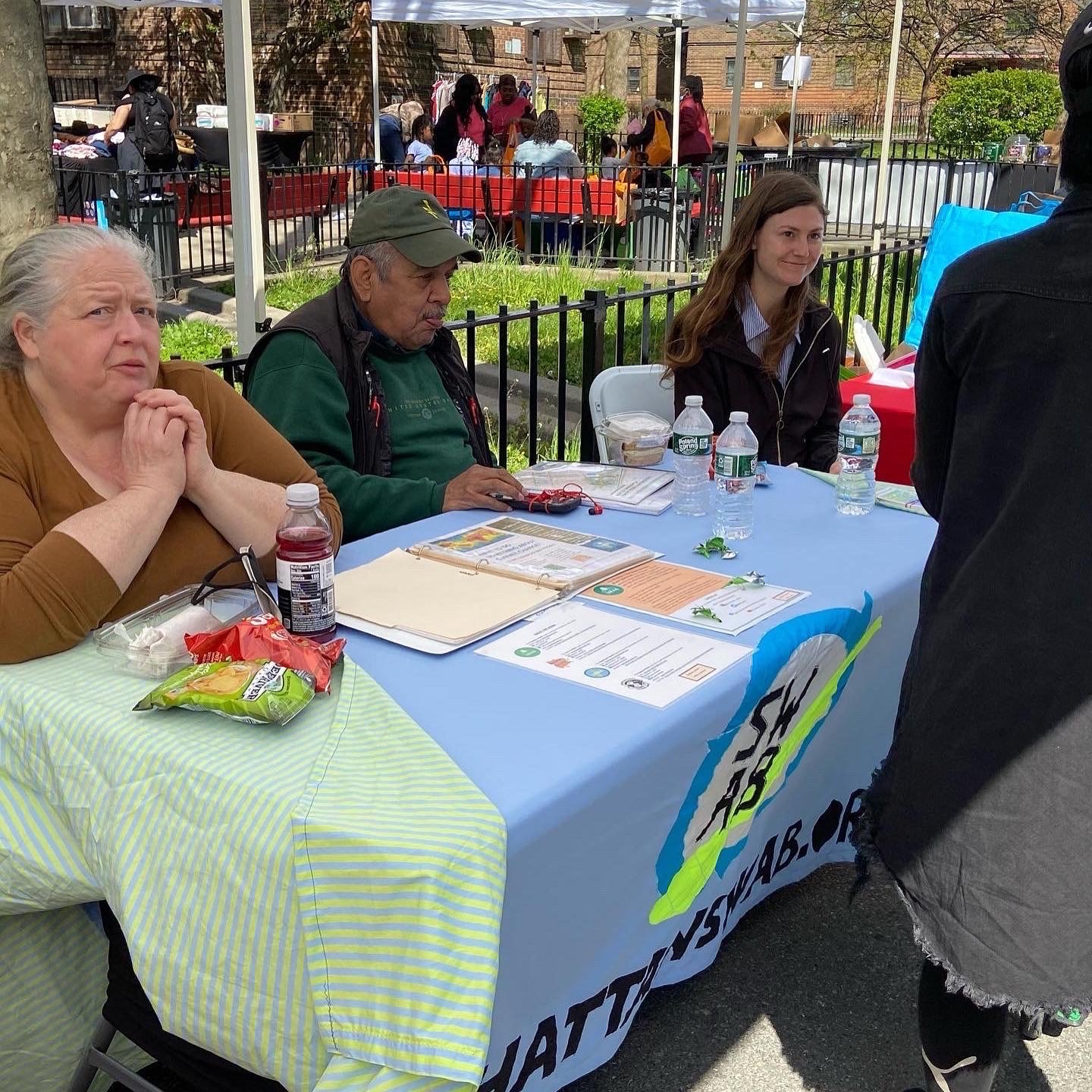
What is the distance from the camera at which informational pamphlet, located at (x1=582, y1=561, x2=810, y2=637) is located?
2.08 meters

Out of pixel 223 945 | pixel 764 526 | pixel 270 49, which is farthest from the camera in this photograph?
pixel 270 49

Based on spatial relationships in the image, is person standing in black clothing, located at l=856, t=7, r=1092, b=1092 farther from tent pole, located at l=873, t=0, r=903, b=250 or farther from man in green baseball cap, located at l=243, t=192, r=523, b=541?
tent pole, located at l=873, t=0, r=903, b=250

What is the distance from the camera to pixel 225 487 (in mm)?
2215

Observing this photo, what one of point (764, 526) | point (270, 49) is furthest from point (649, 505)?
point (270, 49)

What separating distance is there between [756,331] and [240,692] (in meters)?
2.48

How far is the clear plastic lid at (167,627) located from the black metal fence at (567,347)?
1341mm

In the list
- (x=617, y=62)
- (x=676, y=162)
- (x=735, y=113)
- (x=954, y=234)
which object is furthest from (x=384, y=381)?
(x=617, y=62)

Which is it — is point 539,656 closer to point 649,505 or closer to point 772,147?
point 649,505

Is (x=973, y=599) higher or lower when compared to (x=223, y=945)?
higher

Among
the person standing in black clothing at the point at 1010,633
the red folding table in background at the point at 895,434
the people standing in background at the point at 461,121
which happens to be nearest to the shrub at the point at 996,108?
the people standing in background at the point at 461,121

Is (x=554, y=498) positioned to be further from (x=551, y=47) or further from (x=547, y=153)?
(x=551, y=47)

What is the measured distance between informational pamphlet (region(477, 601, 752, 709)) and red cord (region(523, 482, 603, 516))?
2.21 feet

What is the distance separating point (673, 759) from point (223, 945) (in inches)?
26.5

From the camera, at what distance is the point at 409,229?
300 cm
